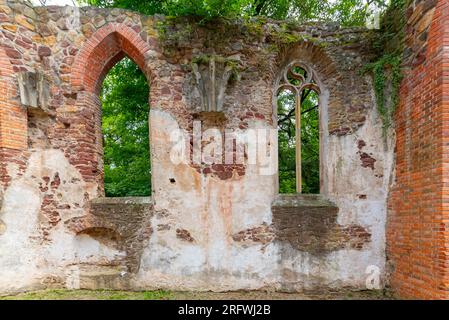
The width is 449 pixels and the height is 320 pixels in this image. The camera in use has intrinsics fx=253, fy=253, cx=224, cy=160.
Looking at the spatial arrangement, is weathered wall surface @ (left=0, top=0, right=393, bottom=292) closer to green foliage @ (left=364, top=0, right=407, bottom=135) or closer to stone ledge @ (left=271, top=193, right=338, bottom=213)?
stone ledge @ (left=271, top=193, right=338, bottom=213)

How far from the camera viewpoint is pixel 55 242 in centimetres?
444

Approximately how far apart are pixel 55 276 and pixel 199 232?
262 cm

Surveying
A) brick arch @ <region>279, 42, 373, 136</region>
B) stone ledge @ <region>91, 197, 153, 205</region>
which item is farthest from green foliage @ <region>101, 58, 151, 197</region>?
brick arch @ <region>279, 42, 373, 136</region>

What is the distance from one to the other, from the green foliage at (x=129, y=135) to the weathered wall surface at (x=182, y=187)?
2458mm

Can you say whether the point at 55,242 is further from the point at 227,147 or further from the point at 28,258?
the point at 227,147

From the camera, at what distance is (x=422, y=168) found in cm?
369

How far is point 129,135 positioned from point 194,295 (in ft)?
19.7

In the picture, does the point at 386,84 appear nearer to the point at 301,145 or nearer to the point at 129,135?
the point at 301,145

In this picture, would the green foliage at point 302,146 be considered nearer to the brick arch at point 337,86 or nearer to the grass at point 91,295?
the brick arch at point 337,86

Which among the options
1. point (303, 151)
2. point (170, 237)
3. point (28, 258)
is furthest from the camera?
point (303, 151)

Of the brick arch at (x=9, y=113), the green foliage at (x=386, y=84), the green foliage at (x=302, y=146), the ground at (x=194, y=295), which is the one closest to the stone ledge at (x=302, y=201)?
the ground at (x=194, y=295)

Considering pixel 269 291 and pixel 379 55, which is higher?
pixel 379 55

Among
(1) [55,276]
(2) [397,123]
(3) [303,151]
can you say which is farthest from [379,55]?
(1) [55,276]

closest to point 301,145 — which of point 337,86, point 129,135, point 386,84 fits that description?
point 337,86
